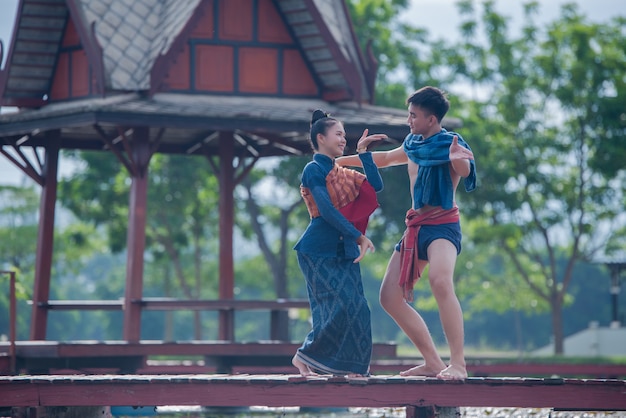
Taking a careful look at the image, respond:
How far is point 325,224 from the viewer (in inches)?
343

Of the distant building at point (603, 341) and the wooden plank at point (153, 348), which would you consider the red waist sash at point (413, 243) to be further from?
the distant building at point (603, 341)

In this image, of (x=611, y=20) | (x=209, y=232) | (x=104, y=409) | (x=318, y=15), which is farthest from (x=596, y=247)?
(x=104, y=409)

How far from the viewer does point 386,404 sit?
8227 millimetres

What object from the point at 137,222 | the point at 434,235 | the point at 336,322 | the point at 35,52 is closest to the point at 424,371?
the point at 336,322

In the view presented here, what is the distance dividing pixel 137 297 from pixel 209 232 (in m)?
25.7

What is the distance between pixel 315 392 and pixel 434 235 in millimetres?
1310

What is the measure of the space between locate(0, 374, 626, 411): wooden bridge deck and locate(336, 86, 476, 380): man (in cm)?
24

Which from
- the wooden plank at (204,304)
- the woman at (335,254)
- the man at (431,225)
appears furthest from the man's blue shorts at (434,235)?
the wooden plank at (204,304)

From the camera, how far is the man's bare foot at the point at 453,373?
823 cm

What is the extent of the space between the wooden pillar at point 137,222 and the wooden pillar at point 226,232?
1.41 metres

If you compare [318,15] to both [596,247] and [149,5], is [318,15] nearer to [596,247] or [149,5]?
[149,5]

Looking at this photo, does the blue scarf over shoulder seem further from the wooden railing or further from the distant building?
the distant building

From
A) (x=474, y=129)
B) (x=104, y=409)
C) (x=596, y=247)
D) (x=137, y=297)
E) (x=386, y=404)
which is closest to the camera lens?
(x=386, y=404)

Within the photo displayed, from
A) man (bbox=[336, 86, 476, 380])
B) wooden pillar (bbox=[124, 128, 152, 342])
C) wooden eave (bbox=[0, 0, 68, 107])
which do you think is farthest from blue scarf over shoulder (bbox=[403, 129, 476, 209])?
wooden eave (bbox=[0, 0, 68, 107])
